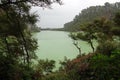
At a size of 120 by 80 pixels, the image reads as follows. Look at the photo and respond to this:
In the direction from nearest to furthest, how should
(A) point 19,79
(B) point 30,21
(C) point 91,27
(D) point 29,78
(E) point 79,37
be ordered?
(A) point 19,79, (D) point 29,78, (B) point 30,21, (C) point 91,27, (E) point 79,37

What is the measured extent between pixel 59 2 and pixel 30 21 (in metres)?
1.27

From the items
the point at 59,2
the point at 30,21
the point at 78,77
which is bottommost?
the point at 78,77

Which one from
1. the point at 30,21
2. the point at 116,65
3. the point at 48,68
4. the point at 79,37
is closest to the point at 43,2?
the point at 30,21

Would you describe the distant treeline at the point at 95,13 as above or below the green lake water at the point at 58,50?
above

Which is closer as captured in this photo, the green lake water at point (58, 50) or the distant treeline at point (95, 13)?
the green lake water at point (58, 50)

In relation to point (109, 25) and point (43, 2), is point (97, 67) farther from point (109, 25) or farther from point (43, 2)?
point (109, 25)

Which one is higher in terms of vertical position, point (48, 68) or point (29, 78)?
point (29, 78)

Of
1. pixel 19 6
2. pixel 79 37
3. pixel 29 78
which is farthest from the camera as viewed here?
pixel 79 37

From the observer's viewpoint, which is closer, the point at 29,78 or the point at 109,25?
the point at 29,78

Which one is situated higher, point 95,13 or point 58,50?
point 95,13

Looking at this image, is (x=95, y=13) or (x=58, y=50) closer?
(x=58, y=50)

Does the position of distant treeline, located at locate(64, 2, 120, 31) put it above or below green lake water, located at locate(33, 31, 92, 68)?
above

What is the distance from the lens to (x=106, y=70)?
6.82 meters

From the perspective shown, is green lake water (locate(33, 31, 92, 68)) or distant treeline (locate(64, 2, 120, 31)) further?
distant treeline (locate(64, 2, 120, 31))
